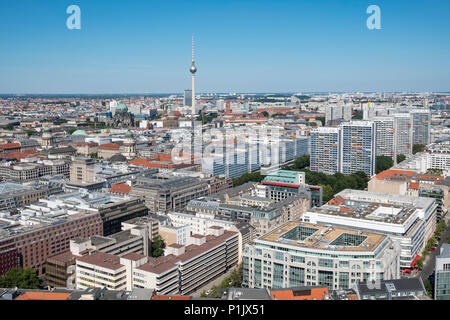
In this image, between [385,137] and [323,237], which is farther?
[385,137]

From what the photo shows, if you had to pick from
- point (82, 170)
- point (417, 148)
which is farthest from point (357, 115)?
point (82, 170)

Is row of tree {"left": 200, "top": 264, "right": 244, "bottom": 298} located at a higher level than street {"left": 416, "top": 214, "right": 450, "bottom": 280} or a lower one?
higher

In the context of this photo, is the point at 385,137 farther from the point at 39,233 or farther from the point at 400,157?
the point at 39,233

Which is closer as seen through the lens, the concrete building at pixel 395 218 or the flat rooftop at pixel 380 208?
the concrete building at pixel 395 218

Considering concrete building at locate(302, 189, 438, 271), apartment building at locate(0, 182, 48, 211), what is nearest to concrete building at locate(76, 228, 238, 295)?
concrete building at locate(302, 189, 438, 271)

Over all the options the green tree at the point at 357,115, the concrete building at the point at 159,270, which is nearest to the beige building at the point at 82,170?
the concrete building at the point at 159,270

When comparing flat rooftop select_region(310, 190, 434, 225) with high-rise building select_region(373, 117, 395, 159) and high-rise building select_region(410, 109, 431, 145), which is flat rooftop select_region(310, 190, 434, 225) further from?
high-rise building select_region(410, 109, 431, 145)

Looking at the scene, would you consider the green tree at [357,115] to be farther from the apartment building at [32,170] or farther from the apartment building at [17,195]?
the apartment building at [17,195]
